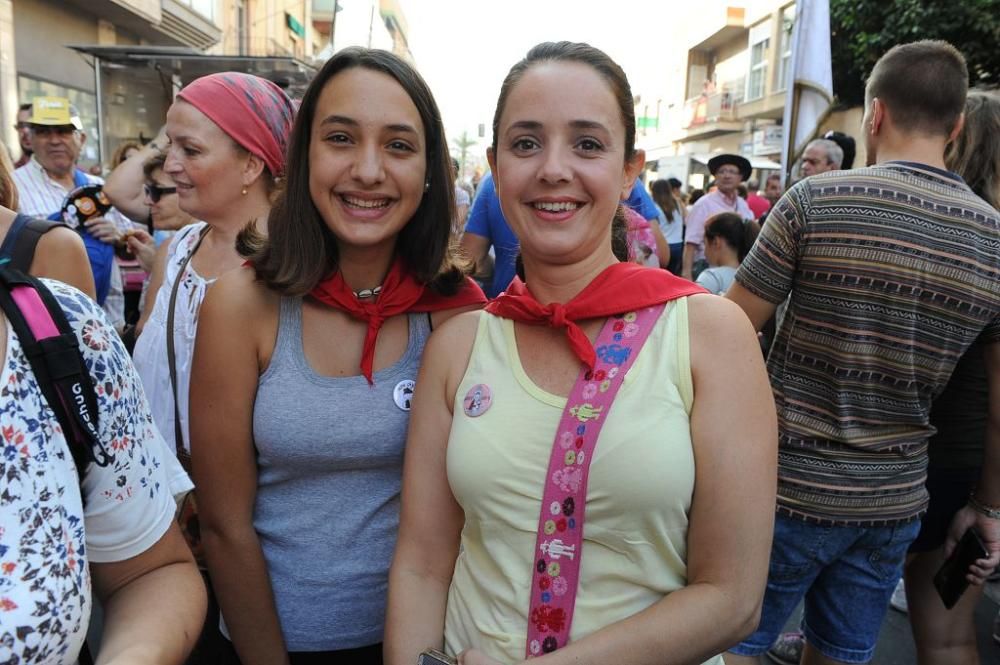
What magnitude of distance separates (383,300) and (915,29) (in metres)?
15.4

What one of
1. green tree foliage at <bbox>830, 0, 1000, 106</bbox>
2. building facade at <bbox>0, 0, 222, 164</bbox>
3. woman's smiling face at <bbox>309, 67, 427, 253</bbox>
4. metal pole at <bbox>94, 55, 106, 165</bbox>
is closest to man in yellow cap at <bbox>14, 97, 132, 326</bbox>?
woman's smiling face at <bbox>309, 67, 427, 253</bbox>

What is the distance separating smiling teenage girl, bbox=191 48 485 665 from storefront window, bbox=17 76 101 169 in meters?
12.5

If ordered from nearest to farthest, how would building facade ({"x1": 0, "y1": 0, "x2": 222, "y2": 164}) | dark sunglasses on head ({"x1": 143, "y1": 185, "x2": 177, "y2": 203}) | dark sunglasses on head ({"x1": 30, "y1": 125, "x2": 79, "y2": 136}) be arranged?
dark sunglasses on head ({"x1": 143, "y1": 185, "x2": 177, "y2": 203}), dark sunglasses on head ({"x1": 30, "y1": 125, "x2": 79, "y2": 136}), building facade ({"x1": 0, "y1": 0, "x2": 222, "y2": 164})

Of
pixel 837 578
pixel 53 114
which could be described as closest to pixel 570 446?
pixel 837 578

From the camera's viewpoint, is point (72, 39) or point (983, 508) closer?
point (983, 508)

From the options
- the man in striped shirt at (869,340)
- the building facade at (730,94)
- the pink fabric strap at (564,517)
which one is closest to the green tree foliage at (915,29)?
the building facade at (730,94)

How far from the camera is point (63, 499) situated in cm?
110

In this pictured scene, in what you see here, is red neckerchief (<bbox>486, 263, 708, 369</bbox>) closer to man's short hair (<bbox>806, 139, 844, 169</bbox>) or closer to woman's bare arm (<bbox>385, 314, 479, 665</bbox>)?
woman's bare arm (<bbox>385, 314, 479, 665</bbox>)

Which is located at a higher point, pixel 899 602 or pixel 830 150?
pixel 830 150

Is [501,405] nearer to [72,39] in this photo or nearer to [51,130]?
[51,130]

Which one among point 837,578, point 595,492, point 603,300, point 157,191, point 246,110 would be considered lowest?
point 837,578

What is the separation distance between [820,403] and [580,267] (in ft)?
3.62

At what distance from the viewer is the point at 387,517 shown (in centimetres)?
171

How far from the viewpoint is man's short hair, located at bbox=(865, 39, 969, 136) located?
7.59ft
